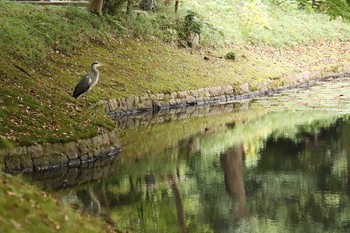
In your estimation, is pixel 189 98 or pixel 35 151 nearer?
pixel 35 151

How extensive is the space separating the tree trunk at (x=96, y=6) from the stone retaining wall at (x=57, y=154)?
1596 centimetres

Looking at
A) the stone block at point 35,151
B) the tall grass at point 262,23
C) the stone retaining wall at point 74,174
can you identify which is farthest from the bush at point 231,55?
the stone block at point 35,151

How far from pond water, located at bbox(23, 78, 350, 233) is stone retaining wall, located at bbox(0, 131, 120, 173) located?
1.38 ft

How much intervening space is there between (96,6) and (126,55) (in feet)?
12.5

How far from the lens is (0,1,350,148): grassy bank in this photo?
22953 mm

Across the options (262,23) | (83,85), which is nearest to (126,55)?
(83,85)

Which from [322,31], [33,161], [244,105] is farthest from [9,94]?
[322,31]

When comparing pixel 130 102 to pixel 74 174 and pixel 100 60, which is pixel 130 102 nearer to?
pixel 100 60

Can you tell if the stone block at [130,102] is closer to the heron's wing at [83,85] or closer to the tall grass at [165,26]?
the tall grass at [165,26]

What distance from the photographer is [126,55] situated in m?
36.0

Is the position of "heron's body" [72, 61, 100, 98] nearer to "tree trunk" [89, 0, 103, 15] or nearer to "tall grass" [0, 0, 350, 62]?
"tall grass" [0, 0, 350, 62]

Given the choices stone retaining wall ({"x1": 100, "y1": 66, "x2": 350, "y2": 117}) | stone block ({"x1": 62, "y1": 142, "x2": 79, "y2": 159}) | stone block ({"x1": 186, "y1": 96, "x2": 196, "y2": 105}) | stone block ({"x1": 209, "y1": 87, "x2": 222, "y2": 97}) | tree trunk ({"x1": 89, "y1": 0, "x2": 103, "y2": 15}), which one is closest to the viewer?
stone block ({"x1": 62, "y1": 142, "x2": 79, "y2": 159})

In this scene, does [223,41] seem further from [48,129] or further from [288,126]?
[48,129]

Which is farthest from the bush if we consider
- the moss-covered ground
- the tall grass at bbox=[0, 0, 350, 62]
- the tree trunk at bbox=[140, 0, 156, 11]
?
the tree trunk at bbox=[140, 0, 156, 11]
